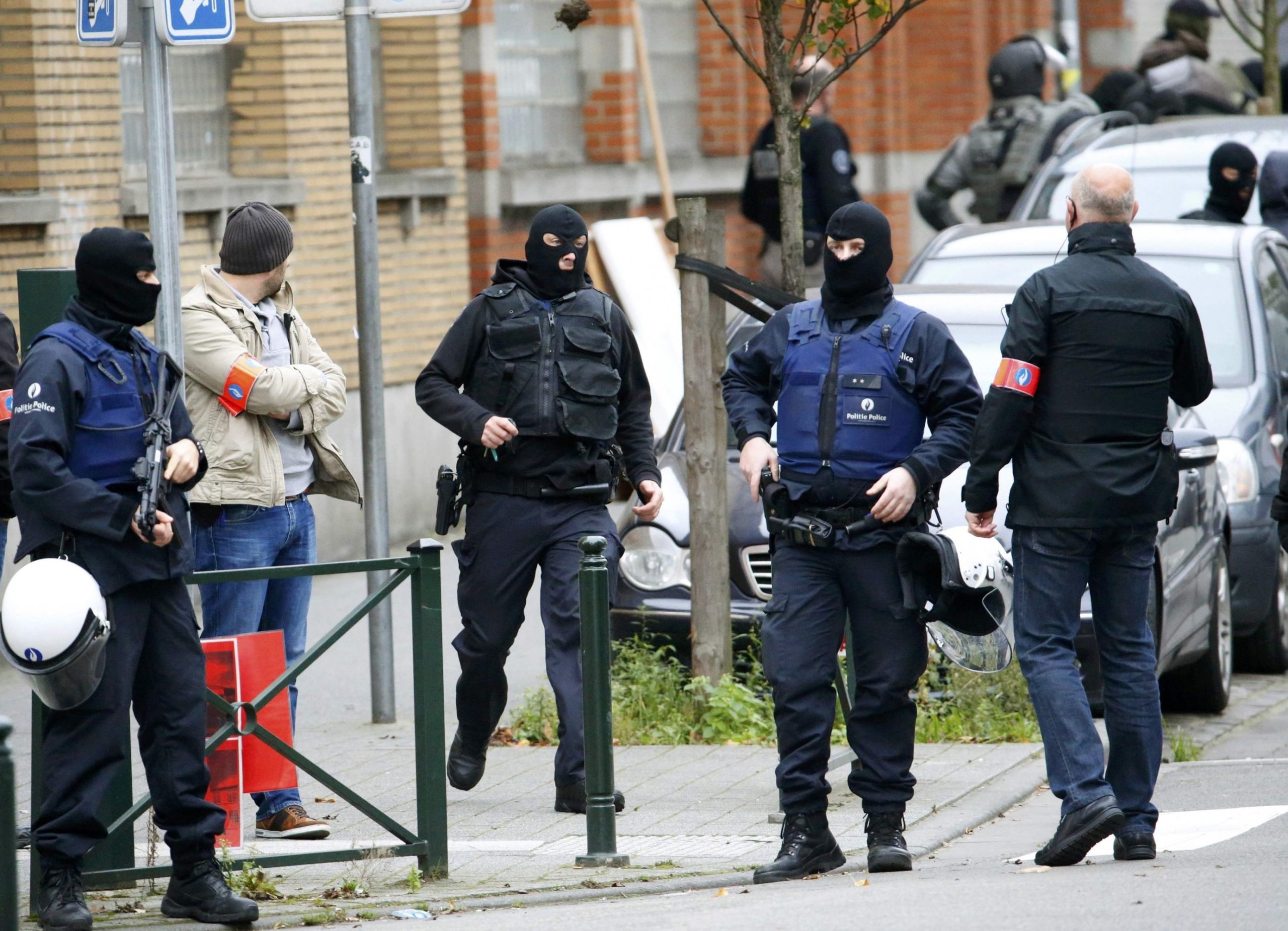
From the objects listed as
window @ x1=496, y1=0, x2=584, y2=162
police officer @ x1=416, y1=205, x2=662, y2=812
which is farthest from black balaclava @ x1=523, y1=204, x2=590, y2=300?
window @ x1=496, y1=0, x2=584, y2=162

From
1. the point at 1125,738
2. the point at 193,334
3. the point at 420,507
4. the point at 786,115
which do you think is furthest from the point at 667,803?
the point at 420,507

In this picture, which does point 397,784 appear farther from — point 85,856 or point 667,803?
point 85,856

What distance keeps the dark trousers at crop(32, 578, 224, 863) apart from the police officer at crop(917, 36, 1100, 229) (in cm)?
996

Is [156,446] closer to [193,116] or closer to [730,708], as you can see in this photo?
[730,708]

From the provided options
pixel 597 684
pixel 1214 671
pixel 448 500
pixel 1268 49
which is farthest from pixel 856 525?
pixel 1268 49

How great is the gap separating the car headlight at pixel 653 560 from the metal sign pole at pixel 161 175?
9.10ft

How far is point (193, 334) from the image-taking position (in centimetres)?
666

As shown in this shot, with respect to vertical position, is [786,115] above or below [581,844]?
above

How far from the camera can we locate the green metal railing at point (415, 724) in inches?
232

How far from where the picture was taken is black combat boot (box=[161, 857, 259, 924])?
221 inches

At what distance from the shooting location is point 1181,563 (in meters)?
8.48

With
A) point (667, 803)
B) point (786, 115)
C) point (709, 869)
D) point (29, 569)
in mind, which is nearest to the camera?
point (29, 569)

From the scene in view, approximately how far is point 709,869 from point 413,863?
869 mm

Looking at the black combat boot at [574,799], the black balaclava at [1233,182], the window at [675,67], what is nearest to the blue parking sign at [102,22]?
the black combat boot at [574,799]
